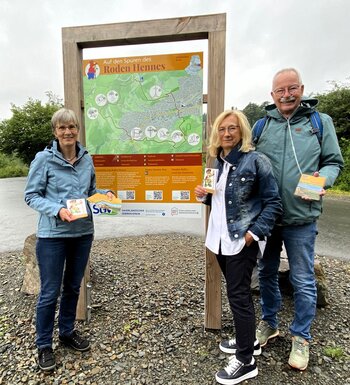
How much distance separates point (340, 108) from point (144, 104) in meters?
15.9

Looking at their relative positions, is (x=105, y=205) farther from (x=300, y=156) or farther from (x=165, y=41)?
(x=300, y=156)

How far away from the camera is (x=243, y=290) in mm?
2193

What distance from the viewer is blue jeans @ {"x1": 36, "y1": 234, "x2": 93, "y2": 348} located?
2.28m

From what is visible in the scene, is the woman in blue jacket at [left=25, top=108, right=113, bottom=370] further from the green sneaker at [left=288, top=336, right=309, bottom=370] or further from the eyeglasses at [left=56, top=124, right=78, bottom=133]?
the green sneaker at [left=288, top=336, right=309, bottom=370]

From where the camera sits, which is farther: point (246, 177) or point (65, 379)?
point (65, 379)

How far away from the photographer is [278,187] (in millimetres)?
2320

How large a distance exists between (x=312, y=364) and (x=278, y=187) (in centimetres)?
147

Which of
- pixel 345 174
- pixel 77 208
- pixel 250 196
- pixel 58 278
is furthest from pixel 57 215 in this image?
pixel 345 174

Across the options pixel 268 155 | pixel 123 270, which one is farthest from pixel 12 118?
pixel 268 155

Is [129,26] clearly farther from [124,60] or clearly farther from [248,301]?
[248,301]

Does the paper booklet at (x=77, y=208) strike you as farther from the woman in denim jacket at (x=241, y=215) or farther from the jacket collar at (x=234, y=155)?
the jacket collar at (x=234, y=155)

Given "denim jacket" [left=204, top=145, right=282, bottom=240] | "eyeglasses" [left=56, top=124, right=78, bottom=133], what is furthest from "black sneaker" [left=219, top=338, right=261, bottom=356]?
"eyeglasses" [left=56, top=124, right=78, bottom=133]

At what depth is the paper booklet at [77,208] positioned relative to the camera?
7.15ft

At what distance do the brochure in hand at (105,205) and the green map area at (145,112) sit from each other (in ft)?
1.65
